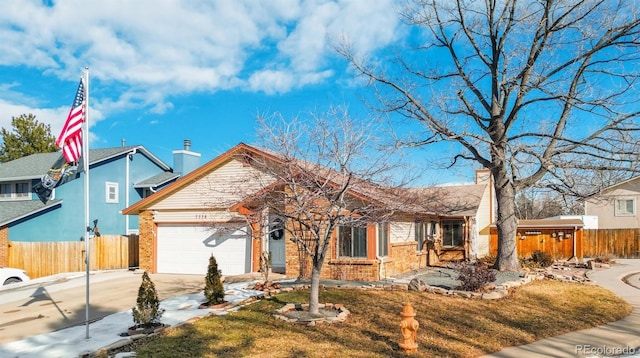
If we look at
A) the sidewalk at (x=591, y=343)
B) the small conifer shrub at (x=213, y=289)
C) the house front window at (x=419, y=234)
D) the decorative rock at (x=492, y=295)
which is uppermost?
the house front window at (x=419, y=234)

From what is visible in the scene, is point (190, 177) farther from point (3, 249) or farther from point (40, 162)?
point (40, 162)

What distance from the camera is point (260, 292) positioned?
493 inches

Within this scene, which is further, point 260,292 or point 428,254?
point 428,254

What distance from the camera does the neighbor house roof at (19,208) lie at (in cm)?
2090

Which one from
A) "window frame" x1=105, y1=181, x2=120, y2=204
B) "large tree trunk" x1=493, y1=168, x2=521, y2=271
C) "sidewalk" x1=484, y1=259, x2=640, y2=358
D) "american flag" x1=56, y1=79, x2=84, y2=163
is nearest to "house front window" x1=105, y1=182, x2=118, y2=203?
"window frame" x1=105, y1=181, x2=120, y2=204

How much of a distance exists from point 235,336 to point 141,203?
1170 cm

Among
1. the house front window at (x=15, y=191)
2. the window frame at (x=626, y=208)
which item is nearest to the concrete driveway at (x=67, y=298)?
the house front window at (x=15, y=191)

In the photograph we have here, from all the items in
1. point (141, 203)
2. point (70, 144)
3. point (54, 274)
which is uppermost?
point (70, 144)

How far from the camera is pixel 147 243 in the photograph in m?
18.4

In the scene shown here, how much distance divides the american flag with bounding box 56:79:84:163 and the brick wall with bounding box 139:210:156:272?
9.03 metres

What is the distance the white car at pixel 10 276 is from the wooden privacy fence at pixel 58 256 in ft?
8.33

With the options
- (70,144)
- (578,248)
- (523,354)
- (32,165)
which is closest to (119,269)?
(32,165)

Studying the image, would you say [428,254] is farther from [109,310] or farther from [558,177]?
[109,310]

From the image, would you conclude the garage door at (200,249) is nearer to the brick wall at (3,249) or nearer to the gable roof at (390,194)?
the gable roof at (390,194)
